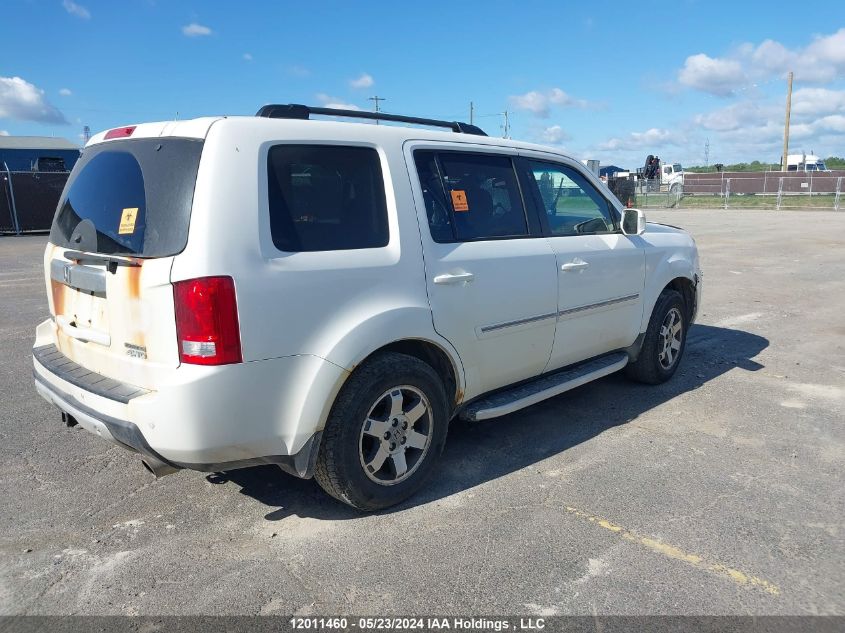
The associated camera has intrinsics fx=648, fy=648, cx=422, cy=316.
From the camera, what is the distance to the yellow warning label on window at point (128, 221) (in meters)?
2.98

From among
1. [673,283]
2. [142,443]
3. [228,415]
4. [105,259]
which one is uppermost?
[105,259]

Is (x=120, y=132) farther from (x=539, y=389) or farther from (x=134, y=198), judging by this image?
(x=539, y=389)

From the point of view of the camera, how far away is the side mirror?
489cm

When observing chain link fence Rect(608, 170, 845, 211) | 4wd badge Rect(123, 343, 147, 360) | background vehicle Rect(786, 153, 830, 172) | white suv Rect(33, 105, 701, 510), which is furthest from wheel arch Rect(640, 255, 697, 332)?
background vehicle Rect(786, 153, 830, 172)

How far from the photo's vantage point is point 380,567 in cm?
292

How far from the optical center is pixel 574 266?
4320 mm

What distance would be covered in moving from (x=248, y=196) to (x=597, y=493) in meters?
2.43

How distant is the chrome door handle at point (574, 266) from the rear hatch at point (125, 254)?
7.90ft

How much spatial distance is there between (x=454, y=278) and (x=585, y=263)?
1.28 metres

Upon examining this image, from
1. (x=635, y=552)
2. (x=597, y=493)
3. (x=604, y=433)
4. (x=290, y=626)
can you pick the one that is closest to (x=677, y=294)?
(x=604, y=433)

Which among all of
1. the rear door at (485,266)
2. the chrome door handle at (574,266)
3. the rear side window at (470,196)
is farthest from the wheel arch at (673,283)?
the rear side window at (470,196)

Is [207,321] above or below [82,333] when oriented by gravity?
above

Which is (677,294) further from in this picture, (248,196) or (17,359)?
(17,359)

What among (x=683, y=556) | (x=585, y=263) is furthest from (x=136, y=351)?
(x=585, y=263)
